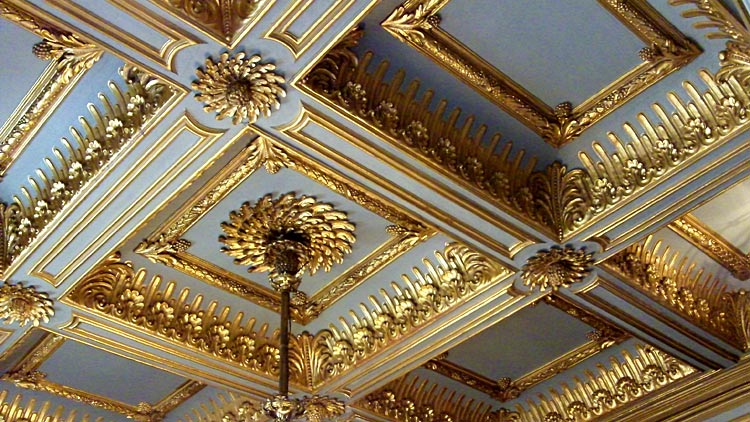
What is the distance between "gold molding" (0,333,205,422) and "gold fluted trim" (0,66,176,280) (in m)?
0.77

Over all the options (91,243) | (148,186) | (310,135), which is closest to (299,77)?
(310,135)

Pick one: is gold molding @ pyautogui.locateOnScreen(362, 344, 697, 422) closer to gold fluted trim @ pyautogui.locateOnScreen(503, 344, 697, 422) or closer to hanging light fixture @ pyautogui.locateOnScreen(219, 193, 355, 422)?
gold fluted trim @ pyautogui.locateOnScreen(503, 344, 697, 422)

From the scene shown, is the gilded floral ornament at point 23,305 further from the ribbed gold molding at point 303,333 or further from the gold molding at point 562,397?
the gold molding at point 562,397

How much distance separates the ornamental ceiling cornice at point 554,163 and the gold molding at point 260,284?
1.04 feet

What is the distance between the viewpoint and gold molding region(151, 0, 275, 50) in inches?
102

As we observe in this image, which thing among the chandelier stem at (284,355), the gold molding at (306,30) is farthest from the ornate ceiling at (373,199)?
the chandelier stem at (284,355)

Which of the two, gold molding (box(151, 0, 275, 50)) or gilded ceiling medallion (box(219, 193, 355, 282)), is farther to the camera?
gilded ceiling medallion (box(219, 193, 355, 282))

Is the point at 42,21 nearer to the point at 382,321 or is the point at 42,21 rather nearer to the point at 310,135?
the point at 310,135

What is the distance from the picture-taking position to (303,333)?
4.47 meters

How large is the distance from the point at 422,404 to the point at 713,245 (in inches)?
74.7

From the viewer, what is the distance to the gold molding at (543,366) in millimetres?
4364

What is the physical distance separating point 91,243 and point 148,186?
1.47 feet

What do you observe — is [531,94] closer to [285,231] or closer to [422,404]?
[285,231]

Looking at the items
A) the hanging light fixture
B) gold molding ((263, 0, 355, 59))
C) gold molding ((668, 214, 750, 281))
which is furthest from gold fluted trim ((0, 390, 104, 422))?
gold molding ((668, 214, 750, 281))
